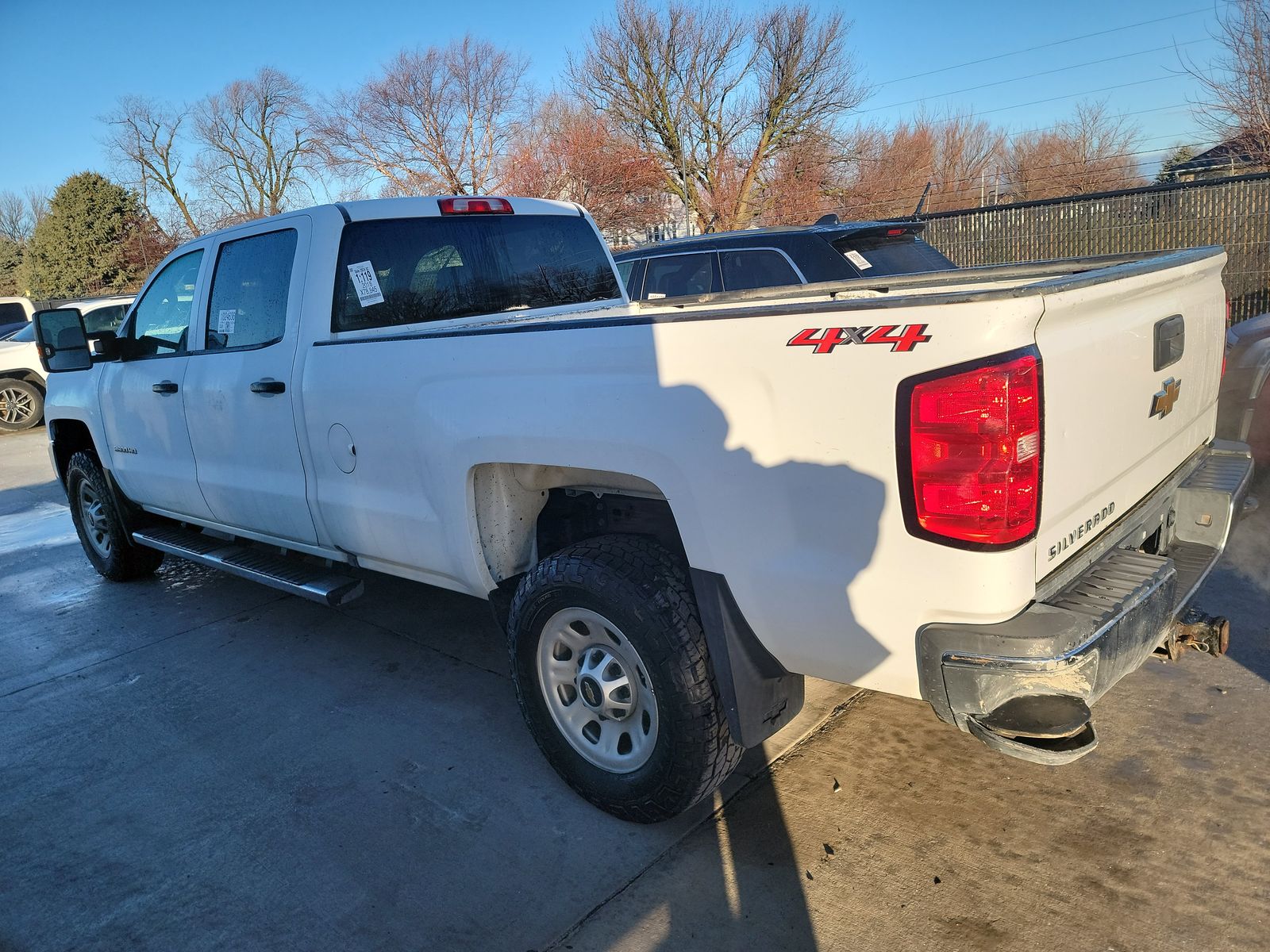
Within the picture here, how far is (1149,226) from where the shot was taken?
1188 centimetres

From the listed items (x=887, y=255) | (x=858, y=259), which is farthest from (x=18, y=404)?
(x=887, y=255)

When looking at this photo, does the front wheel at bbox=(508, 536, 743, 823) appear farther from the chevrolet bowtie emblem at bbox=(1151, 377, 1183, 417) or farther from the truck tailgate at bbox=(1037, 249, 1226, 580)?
the chevrolet bowtie emblem at bbox=(1151, 377, 1183, 417)

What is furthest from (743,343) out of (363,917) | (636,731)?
(363,917)

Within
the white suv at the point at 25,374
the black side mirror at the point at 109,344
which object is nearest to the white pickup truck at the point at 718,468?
the black side mirror at the point at 109,344

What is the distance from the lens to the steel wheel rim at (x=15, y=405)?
48.8 ft

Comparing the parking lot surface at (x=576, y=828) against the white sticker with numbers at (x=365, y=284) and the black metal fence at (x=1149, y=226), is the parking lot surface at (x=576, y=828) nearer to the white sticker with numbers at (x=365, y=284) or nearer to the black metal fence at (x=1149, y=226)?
the white sticker with numbers at (x=365, y=284)

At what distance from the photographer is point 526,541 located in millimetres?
3568

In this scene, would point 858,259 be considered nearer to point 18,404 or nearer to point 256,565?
point 256,565

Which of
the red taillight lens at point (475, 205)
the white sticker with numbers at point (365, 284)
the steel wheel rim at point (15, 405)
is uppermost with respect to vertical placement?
the red taillight lens at point (475, 205)

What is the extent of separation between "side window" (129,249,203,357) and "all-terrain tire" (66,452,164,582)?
3.99 feet

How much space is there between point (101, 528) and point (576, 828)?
190 inches

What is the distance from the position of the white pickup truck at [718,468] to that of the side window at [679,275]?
277 centimetres

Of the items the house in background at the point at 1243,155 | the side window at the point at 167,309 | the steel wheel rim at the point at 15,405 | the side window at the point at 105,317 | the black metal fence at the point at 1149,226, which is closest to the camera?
the side window at the point at 167,309

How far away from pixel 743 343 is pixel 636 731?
4.57 feet
